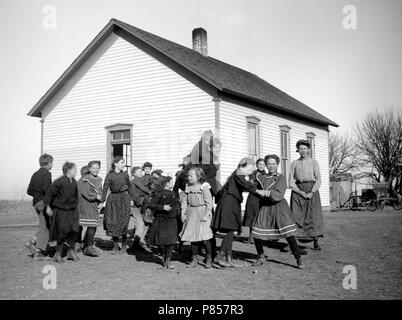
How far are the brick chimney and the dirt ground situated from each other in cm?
1517

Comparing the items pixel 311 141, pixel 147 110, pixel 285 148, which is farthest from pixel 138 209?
pixel 311 141

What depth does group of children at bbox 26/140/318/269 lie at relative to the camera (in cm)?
660

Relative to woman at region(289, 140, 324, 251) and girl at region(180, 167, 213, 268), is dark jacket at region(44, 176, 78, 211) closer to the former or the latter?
girl at region(180, 167, 213, 268)

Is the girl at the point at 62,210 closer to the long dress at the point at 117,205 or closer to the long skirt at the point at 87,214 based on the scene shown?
the long skirt at the point at 87,214

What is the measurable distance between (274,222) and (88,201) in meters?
3.64

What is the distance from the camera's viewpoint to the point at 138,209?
8883 millimetres

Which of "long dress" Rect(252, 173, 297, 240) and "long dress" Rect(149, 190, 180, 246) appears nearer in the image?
"long dress" Rect(252, 173, 297, 240)

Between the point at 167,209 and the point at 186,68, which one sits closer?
the point at 167,209

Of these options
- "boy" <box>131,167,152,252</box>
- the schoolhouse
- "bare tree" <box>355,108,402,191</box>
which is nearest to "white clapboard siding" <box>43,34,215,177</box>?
the schoolhouse

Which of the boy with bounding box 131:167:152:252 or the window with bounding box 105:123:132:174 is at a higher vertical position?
the window with bounding box 105:123:132:174

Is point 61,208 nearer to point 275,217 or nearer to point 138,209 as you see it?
point 138,209

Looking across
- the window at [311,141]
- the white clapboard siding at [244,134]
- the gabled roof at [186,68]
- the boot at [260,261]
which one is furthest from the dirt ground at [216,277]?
the window at [311,141]
